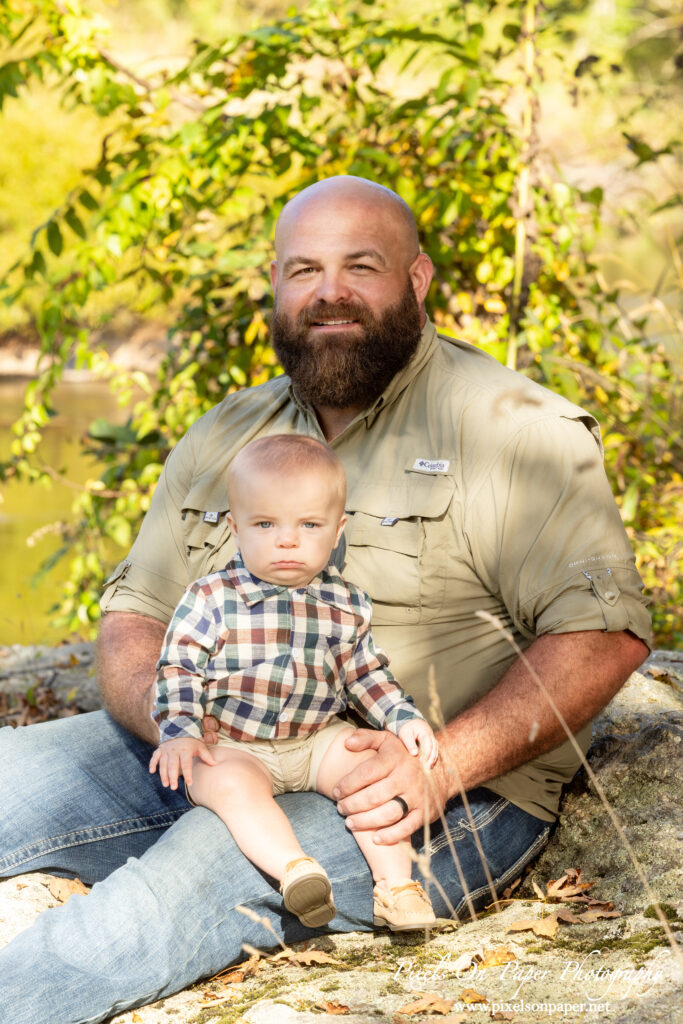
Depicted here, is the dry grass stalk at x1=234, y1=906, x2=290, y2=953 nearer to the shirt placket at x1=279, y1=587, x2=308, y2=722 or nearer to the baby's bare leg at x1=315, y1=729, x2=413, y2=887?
the baby's bare leg at x1=315, y1=729, x2=413, y2=887

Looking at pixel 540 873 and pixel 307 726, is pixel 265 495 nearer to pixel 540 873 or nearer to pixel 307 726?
pixel 307 726

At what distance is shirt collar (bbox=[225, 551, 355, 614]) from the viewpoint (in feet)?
7.64

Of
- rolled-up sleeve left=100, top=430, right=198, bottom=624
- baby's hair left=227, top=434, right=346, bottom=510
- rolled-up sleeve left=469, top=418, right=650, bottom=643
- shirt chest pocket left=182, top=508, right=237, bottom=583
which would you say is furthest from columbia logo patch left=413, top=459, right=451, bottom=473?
rolled-up sleeve left=100, top=430, right=198, bottom=624

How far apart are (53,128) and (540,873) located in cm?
1990

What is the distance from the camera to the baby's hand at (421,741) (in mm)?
2201

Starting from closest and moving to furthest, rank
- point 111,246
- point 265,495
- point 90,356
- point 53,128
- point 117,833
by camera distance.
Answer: point 265,495 → point 117,833 → point 111,246 → point 90,356 → point 53,128

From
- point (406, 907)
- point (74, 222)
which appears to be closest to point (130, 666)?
point (406, 907)

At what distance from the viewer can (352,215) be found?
9.41ft

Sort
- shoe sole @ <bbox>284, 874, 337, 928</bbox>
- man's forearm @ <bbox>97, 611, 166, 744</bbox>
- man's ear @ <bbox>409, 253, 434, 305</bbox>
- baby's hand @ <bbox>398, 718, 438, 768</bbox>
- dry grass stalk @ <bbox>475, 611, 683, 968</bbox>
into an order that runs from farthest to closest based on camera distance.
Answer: man's ear @ <bbox>409, 253, 434, 305</bbox> < man's forearm @ <bbox>97, 611, 166, 744</bbox> < baby's hand @ <bbox>398, 718, 438, 768</bbox> < shoe sole @ <bbox>284, 874, 337, 928</bbox> < dry grass stalk @ <bbox>475, 611, 683, 968</bbox>

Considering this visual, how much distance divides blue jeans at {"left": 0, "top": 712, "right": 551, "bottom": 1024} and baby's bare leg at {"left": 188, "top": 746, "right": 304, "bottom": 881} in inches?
1.8

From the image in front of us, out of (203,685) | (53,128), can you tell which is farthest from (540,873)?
(53,128)

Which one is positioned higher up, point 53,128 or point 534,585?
point 53,128

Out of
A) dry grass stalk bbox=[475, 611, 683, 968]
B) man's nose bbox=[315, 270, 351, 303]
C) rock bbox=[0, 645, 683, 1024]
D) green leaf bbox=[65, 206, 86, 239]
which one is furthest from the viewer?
green leaf bbox=[65, 206, 86, 239]

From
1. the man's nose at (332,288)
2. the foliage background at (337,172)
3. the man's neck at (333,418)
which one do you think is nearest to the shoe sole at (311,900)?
the man's neck at (333,418)
